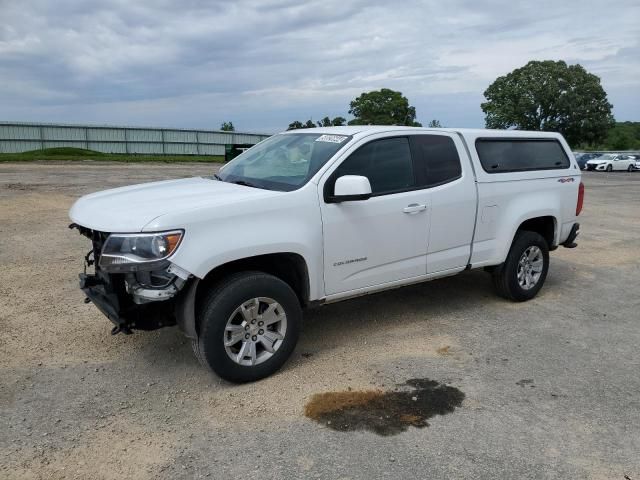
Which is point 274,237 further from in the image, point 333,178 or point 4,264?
point 4,264

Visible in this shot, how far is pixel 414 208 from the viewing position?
4.75 m

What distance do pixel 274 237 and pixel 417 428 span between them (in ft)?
5.25

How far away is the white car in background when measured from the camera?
38219 mm

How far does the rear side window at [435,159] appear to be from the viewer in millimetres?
4945

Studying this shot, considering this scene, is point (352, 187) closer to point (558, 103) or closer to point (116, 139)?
point (116, 139)

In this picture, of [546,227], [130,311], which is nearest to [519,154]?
[546,227]

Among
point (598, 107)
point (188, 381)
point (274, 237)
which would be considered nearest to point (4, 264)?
point (188, 381)

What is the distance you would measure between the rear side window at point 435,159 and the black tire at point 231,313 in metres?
1.75

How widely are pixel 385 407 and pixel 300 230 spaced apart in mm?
1388

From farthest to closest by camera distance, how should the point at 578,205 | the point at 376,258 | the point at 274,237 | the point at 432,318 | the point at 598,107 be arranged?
1. the point at 598,107
2. the point at 578,205
3. the point at 432,318
4. the point at 376,258
5. the point at 274,237

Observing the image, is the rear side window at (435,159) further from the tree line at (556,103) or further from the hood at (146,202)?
the tree line at (556,103)

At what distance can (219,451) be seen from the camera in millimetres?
3176

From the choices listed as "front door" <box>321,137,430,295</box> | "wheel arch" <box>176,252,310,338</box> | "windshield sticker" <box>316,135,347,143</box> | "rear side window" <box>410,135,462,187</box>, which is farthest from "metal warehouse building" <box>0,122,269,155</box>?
"wheel arch" <box>176,252,310,338</box>

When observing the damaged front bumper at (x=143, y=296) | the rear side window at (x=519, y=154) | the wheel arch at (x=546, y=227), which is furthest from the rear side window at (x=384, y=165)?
the wheel arch at (x=546, y=227)
